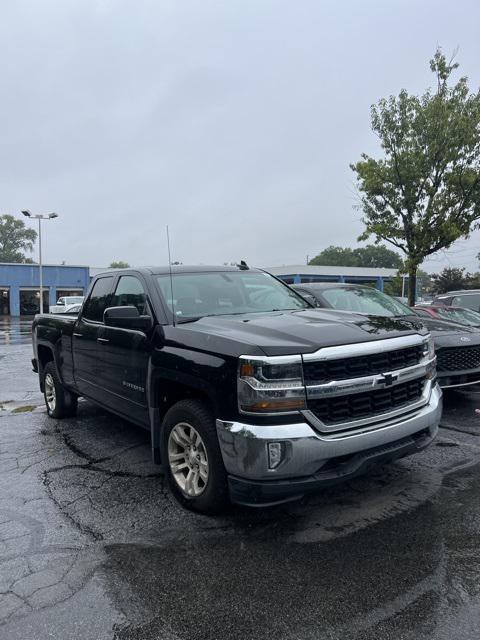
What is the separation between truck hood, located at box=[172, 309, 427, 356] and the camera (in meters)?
3.17

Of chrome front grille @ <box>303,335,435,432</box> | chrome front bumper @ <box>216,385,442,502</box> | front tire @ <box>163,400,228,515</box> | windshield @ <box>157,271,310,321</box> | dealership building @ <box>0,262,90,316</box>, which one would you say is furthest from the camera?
dealership building @ <box>0,262,90,316</box>

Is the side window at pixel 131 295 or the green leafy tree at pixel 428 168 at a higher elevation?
the green leafy tree at pixel 428 168

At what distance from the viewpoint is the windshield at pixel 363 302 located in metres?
7.17

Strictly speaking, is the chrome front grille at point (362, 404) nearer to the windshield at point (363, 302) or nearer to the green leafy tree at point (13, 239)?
the windshield at point (363, 302)

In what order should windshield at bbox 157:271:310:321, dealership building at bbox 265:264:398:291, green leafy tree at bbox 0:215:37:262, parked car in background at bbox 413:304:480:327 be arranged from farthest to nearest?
green leafy tree at bbox 0:215:37:262, dealership building at bbox 265:264:398:291, parked car in background at bbox 413:304:480:327, windshield at bbox 157:271:310:321

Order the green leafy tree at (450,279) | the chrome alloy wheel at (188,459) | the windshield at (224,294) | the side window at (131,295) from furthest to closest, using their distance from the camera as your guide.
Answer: the green leafy tree at (450,279)
the side window at (131,295)
the windshield at (224,294)
the chrome alloy wheel at (188,459)

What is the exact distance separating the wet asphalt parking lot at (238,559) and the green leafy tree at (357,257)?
98745mm

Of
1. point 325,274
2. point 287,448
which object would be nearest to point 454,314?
point 287,448

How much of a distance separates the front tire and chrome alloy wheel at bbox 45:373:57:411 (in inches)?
130

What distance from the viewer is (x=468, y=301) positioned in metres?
11.0

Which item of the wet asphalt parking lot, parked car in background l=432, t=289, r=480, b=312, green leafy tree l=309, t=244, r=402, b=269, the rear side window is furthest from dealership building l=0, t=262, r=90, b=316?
green leafy tree l=309, t=244, r=402, b=269

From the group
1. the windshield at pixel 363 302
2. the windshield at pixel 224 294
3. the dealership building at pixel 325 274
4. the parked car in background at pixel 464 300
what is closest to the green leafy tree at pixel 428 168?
the parked car in background at pixel 464 300

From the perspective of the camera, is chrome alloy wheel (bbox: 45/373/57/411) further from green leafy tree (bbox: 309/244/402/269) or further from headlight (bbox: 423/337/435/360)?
green leafy tree (bbox: 309/244/402/269)

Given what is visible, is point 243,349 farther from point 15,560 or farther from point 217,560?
point 15,560
